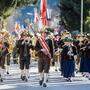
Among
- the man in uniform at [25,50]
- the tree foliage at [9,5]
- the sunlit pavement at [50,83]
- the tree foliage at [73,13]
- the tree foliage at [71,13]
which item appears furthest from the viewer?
the tree foliage at [71,13]

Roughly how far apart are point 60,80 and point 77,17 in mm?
29466

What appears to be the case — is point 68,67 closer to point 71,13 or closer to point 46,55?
point 46,55

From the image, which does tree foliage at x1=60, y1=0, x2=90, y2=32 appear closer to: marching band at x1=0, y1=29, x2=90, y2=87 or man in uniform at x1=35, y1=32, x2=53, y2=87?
marching band at x1=0, y1=29, x2=90, y2=87

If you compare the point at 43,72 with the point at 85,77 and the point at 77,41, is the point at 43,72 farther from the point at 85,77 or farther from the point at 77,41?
the point at 77,41

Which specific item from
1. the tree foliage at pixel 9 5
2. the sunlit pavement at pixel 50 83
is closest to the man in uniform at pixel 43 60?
the sunlit pavement at pixel 50 83

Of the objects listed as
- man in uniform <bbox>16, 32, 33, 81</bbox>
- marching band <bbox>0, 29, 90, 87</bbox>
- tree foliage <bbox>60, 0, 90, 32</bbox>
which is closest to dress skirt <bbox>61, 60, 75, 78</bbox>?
marching band <bbox>0, 29, 90, 87</bbox>

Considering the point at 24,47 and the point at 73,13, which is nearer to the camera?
the point at 24,47

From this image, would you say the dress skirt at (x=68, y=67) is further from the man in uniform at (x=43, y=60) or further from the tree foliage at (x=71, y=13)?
the tree foliage at (x=71, y=13)

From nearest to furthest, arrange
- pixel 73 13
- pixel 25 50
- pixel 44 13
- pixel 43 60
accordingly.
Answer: pixel 43 60, pixel 25 50, pixel 44 13, pixel 73 13

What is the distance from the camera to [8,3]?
4169cm

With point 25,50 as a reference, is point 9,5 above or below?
above

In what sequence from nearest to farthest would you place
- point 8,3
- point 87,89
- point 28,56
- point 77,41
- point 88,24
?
point 87,89
point 28,56
point 77,41
point 8,3
point 88,24

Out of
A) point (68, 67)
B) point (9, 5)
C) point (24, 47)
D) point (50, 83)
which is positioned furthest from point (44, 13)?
point (50, 83)

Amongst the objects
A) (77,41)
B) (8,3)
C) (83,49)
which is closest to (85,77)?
(83,49)
